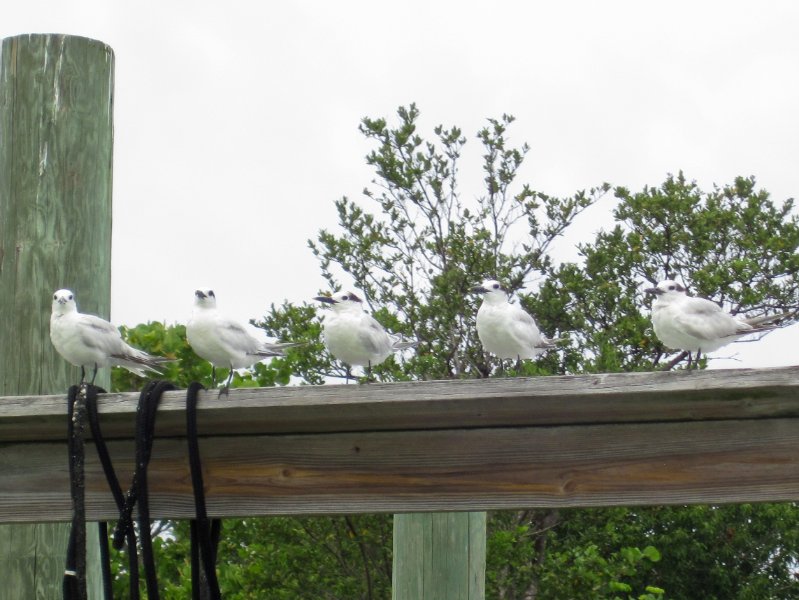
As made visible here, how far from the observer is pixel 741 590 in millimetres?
13672

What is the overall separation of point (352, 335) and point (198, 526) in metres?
2.41

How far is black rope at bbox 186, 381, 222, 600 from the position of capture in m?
2.85

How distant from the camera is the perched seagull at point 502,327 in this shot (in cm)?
574

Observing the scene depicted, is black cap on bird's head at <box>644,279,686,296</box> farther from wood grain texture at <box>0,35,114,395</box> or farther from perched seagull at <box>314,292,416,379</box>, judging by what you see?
wood grain texture at <box>0,35,114,395</box>

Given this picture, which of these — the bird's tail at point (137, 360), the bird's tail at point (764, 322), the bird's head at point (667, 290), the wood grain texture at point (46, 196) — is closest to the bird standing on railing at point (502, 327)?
the bird's head at point (667, 290)

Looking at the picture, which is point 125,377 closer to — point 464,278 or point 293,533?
point 293,533

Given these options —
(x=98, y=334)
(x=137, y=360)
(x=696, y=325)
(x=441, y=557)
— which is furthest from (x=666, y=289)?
(x=98, y=334)

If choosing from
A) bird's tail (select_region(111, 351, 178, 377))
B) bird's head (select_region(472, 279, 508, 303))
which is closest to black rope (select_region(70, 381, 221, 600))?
bird's tail (select_region(111, 351, 178, 377))

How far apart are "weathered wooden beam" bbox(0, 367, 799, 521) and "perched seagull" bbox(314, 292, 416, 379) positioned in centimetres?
220

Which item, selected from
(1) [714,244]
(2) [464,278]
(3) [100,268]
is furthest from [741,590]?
(3) [100,268]

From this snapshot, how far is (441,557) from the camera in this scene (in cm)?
415

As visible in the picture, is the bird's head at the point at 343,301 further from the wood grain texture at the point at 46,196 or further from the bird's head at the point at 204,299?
the wood grain texture at the point at 46,196

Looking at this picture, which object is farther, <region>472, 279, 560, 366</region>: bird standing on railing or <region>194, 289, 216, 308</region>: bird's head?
<region>472, 279, 560, 366</region>: bird standing on railing

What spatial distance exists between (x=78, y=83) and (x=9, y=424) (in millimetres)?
1083
